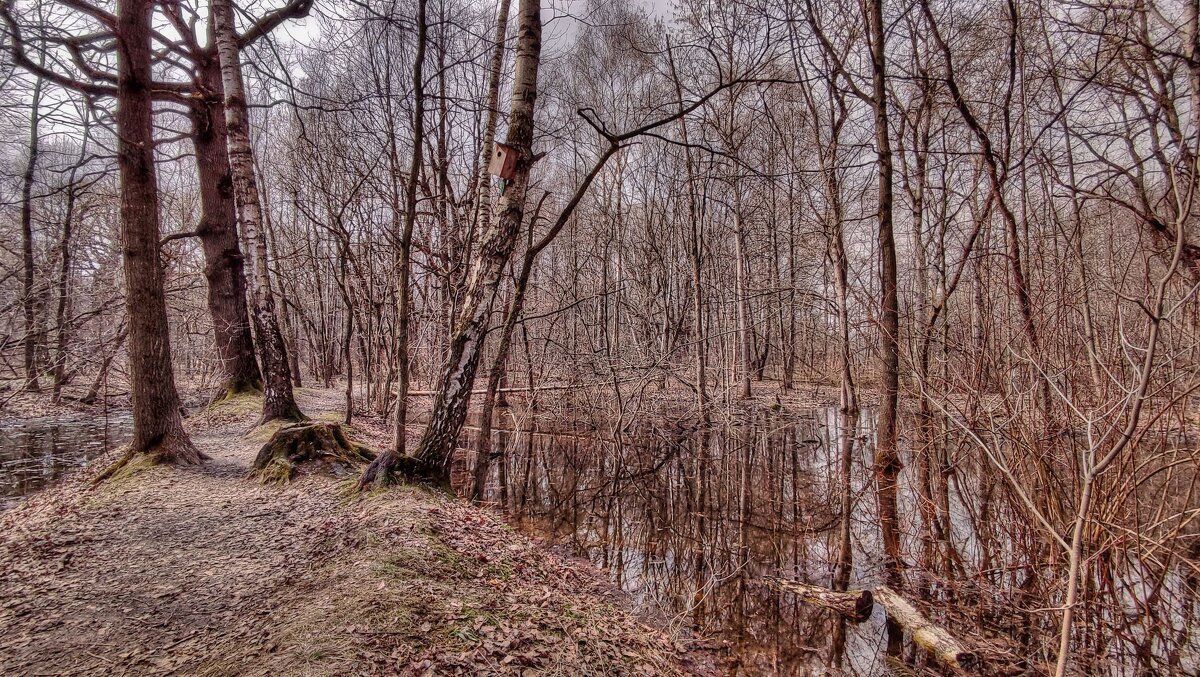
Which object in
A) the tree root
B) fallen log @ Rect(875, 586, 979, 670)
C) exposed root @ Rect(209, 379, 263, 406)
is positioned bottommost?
fallen log @ Rect(875, 586, 979, 670)

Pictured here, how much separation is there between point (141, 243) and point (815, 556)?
8.16 m

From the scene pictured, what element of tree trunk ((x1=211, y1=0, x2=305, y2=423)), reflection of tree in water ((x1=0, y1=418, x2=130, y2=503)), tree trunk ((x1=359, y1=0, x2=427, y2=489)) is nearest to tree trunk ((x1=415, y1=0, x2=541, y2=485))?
tree trunk ((x1=359, y1=0, x2=427, y2=489))

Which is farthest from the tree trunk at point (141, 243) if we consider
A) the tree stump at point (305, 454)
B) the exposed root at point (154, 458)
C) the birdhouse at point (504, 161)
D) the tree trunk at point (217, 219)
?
the tree trunk at point (217, 219)

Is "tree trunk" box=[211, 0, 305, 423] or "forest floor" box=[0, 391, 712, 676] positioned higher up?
"tree trunk" box=[211, 0, 305, 423]

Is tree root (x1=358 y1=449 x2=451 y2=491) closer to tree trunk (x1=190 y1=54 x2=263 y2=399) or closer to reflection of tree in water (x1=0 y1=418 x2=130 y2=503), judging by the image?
reflection of tree in water (x1=0 y1=418 x2=130 y2=503)

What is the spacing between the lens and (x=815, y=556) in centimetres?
514

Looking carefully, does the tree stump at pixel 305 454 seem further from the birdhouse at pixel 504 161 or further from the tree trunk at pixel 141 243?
the birdhouse at pixel 504 161

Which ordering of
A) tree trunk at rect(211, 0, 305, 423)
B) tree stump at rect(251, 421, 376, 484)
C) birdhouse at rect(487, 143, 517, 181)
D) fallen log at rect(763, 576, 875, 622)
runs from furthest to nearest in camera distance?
tree trunk at rect(211, 0, 305, 423) → tree stump at rect(251, 421, 376, 484) → birdhouse at rect(487, 143, 517, 181) → fallen log at rect(763, 576, 875, 622)

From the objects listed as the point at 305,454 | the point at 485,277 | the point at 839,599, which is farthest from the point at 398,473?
the point at 839,599

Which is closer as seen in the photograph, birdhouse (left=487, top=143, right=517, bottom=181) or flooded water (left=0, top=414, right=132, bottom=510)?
birdhouse (left=487, top=143, right=517, bottom=181)

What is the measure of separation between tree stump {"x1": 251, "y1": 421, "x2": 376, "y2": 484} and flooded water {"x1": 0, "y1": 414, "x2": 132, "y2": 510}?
2826 millimetres

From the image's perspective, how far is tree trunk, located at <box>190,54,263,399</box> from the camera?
9.16 m

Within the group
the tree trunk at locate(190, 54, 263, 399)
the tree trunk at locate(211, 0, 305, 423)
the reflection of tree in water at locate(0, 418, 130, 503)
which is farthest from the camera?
the tree trunk at locate(190, 54, 263, 399)

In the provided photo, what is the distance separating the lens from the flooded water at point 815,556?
3.28 meters
